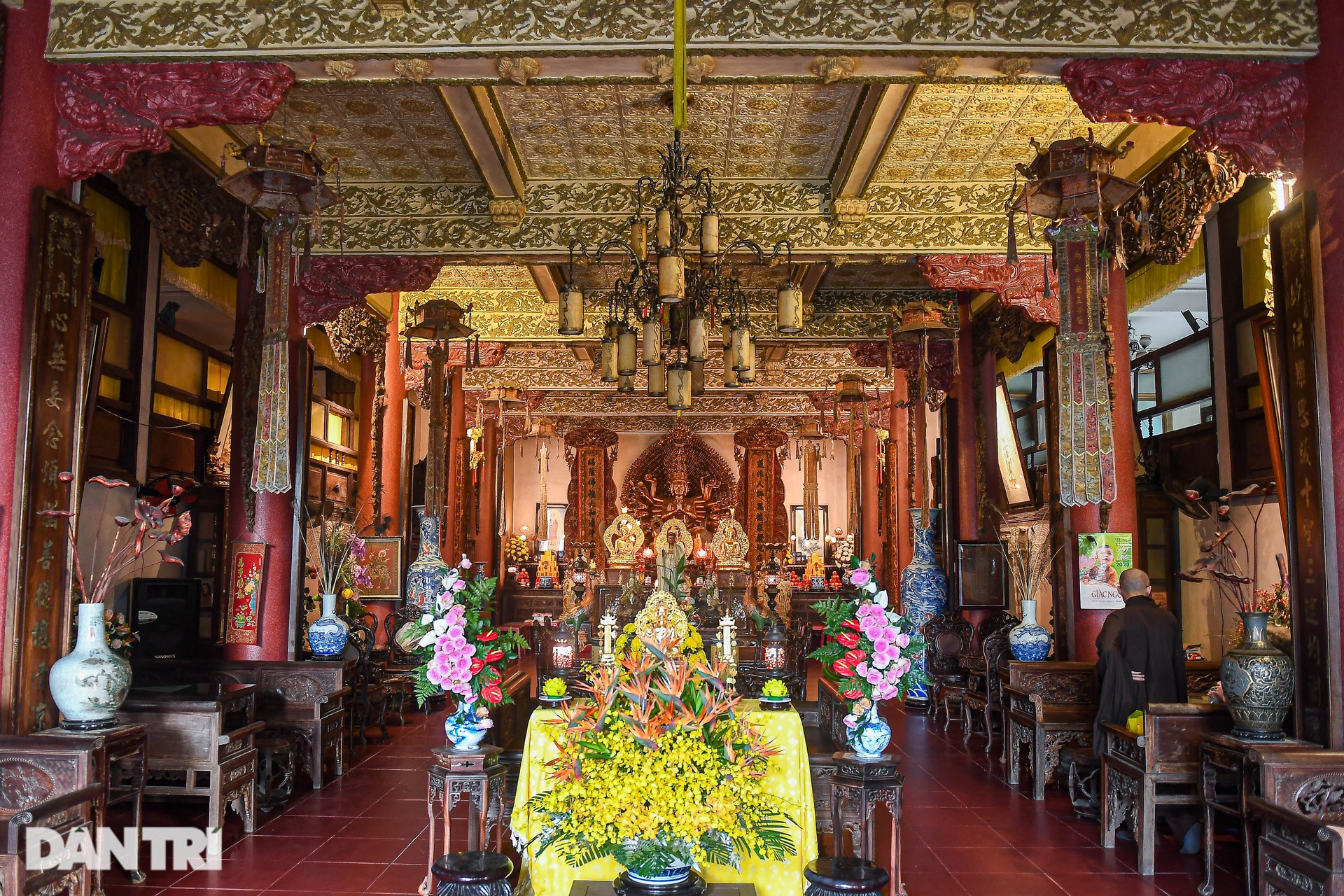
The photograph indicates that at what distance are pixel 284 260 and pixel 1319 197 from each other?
526 cm

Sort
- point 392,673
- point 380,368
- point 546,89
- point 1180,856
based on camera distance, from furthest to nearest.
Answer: point 380,368 < point 392,673 < point 546,89 < point 1180,856

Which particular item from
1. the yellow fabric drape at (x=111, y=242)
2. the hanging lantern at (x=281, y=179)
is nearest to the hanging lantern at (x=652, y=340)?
the hanging lantern at (x=281, y=179)

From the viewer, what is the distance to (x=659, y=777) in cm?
294

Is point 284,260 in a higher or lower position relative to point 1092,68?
lower

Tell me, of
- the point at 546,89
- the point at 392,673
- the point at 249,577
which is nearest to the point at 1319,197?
→ the point at 546,89

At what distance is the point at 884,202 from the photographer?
7594 millimetres

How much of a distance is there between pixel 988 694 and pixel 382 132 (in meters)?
6.16

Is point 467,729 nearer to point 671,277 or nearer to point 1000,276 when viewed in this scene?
point 671,277

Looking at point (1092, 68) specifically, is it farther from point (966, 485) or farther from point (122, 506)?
point (122, 506)

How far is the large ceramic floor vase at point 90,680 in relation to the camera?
4.29 meters

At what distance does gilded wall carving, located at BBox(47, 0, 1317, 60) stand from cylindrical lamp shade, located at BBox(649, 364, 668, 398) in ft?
7.57

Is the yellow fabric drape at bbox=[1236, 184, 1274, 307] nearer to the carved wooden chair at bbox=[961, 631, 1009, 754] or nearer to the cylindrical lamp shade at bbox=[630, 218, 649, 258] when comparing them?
the carved wooden chair at bbox=[961, 631, 1009, 754]

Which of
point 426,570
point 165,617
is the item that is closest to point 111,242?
point 165,617

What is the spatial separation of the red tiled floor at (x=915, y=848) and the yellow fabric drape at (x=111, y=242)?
13.1ft
